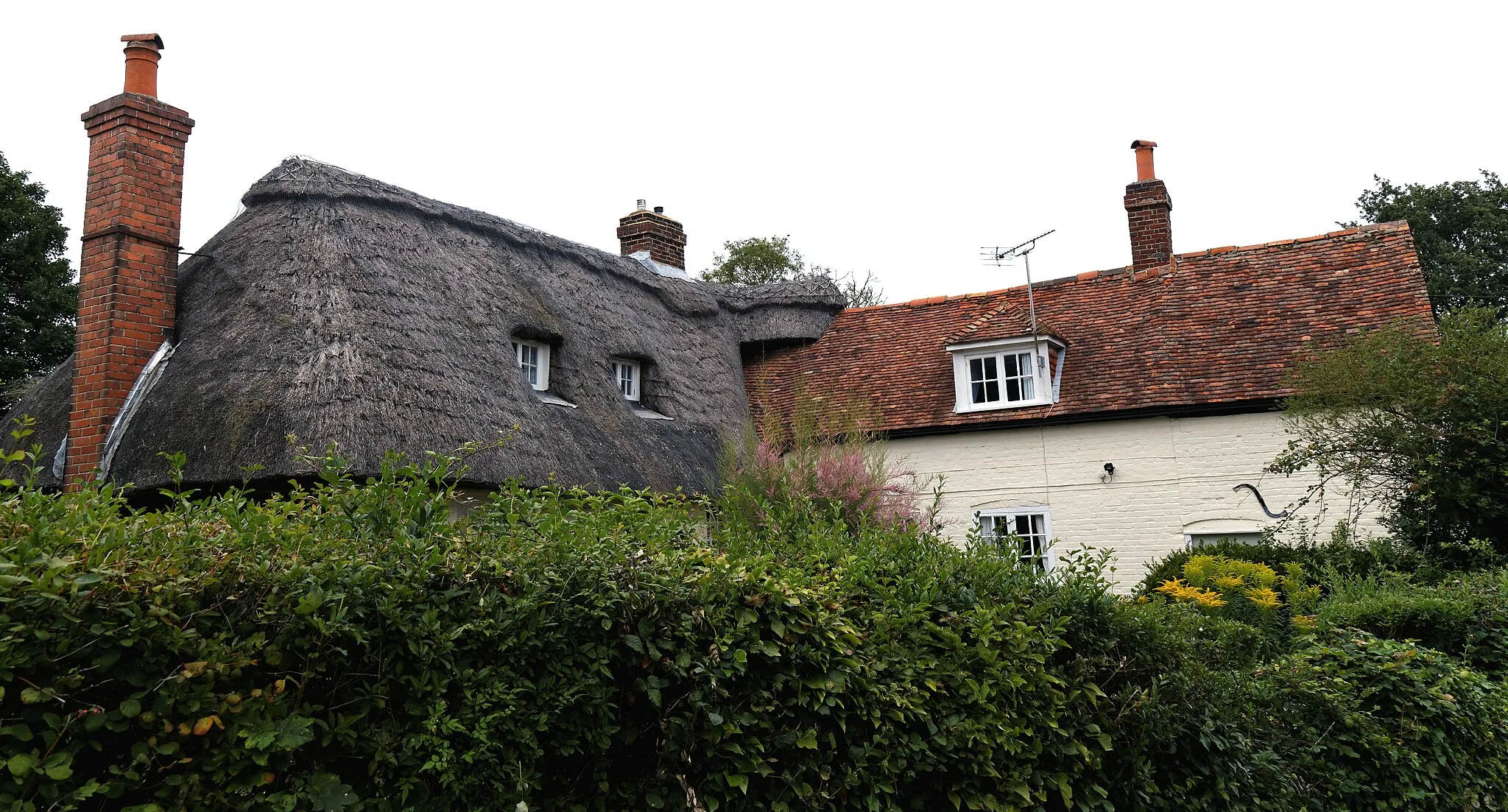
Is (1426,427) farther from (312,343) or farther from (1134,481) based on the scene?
(312,343)

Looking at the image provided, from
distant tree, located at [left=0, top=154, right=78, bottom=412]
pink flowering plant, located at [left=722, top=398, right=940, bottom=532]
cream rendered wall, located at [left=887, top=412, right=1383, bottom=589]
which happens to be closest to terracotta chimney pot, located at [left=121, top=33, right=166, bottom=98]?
pink flowering plant, located at [left=722, top=398, right=940, bottom=532]

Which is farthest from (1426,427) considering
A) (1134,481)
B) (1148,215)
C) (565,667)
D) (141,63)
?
(141,63)

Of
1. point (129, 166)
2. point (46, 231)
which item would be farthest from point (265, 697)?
point (46, 231)

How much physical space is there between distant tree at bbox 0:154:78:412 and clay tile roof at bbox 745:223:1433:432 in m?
18.8

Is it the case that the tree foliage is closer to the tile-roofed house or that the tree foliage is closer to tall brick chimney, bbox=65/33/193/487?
the tile-roofed house

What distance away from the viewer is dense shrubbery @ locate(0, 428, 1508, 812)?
231cm

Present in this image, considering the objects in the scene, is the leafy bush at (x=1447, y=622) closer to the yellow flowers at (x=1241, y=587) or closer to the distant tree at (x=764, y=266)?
the yellow flowers at (x=1241, y=587)

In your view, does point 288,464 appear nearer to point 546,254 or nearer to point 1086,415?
point 546,254

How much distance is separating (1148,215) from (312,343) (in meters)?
14.1

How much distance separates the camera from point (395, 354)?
11242mm

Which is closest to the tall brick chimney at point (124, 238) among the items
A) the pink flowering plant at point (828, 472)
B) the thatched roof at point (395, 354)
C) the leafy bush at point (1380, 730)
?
the thatched roof at point (395, 354)

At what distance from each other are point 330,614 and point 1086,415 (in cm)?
1453

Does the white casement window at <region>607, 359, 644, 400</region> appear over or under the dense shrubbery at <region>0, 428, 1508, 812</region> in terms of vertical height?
over

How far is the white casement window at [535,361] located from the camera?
14188 mm
